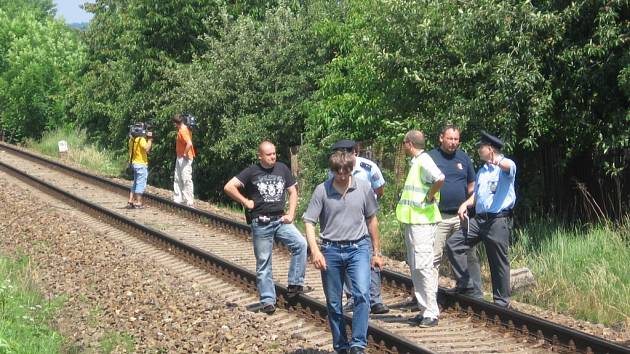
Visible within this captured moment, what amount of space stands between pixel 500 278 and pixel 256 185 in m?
2.83

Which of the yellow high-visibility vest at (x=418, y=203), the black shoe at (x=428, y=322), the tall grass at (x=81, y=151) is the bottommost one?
the tall grass at (x=81, y=151)

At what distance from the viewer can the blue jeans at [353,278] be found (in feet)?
26.6

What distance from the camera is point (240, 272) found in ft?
41.8

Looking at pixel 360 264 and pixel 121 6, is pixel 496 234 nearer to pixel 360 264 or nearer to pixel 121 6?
pixel 360 264

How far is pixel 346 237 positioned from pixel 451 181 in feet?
7.72

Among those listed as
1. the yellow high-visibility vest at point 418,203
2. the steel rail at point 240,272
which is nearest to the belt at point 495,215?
the yellow high-visibility vest at point 418,203

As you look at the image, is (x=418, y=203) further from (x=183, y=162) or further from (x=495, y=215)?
(x=183, y=162)

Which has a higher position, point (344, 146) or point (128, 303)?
point (344, 146)

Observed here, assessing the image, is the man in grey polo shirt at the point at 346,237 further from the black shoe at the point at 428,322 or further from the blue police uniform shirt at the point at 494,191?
the blue police uniform shirt at the point at 494,191

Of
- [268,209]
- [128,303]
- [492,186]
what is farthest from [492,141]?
[128,303]

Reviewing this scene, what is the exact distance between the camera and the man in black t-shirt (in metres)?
10.3

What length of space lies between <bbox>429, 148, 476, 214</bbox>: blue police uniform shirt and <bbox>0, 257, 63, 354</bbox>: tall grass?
4421mm

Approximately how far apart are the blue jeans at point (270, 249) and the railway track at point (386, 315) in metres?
0.28

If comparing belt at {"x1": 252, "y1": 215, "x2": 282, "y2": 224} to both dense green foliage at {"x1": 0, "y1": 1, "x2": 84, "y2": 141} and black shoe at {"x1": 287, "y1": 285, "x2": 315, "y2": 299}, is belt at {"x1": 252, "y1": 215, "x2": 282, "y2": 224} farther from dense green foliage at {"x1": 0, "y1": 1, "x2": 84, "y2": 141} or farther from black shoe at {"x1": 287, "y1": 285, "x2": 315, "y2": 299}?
dense green foliage at {"x1": 0, "y1": 1, "x2": 84, "y2": 141}
